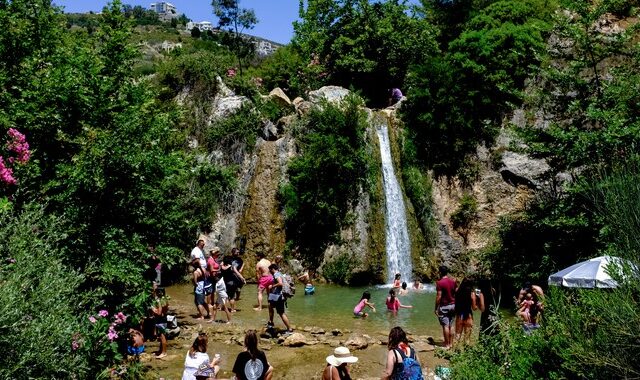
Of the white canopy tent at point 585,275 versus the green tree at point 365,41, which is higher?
the green tree at point 365,41

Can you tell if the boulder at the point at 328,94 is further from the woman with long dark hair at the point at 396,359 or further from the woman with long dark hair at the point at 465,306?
the woman with long dark hair at the point at 396,359

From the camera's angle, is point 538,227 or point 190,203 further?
point 190,203

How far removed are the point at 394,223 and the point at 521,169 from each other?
5816mm

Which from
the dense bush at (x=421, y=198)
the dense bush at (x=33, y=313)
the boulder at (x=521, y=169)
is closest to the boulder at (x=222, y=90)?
the dense bush at (x=421, y=198)

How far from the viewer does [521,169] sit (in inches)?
832

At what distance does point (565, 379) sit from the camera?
5402 mm

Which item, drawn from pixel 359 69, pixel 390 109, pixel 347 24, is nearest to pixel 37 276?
pixel 390 109

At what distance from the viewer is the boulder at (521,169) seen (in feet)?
68.4

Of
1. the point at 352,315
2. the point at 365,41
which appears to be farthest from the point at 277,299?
the point at 365,41

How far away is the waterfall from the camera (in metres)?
19.9

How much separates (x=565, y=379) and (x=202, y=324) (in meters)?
9.14

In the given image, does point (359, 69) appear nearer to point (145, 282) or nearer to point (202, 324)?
point (202, 324)

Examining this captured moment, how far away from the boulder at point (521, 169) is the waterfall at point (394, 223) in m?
4.60

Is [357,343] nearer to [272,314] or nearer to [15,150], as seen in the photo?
[272,314]
